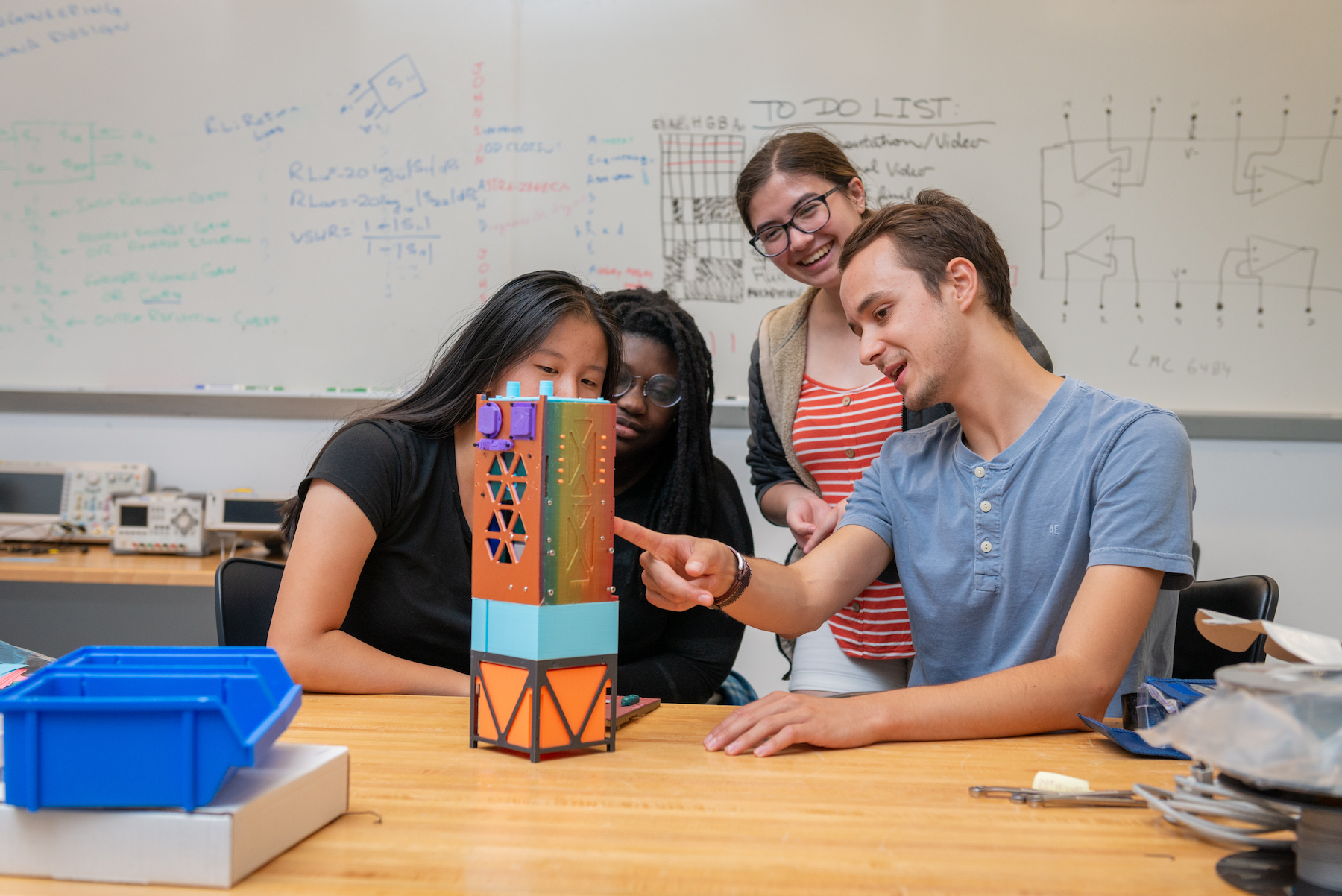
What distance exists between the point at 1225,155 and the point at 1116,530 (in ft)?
7.10

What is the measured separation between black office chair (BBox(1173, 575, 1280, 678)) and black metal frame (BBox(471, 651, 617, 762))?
44.6 inches

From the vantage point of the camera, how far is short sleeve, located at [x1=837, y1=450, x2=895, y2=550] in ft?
4.95

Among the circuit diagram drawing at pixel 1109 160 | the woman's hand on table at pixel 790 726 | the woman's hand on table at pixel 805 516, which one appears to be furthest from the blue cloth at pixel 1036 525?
the circuit diagram drawing at pixel 1109 160

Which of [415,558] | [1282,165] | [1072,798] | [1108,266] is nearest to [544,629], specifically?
[1072,798]

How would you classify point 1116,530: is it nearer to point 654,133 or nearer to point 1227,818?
point 1227,818

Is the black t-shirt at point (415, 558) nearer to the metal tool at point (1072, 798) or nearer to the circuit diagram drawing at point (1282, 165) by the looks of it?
the metal tool at point (1072, 798)

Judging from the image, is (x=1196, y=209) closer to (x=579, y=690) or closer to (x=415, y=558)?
(x=415, y=558)

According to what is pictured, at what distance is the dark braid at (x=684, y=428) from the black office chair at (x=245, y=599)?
0.69m

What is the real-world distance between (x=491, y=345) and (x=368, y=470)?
272mm

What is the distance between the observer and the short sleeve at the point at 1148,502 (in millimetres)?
1213

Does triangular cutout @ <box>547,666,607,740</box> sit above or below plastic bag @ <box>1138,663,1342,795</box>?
below

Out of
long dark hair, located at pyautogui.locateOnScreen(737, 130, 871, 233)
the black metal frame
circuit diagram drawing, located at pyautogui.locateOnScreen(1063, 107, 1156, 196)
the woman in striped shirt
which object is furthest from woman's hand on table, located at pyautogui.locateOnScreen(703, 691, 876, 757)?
circuit diagram drawing, located at pyautogui.locateOnScreen(1063, 107, 1156, 196)

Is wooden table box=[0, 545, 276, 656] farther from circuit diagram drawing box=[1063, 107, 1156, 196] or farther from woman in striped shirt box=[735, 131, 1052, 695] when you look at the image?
circuit diagram drawing box=[1063, 107, 1156, 196]

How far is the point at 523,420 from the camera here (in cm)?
96
